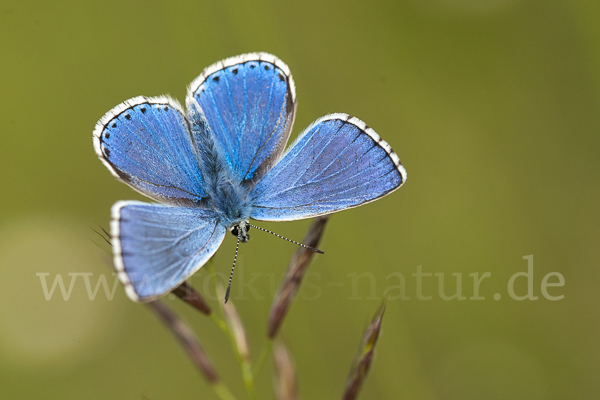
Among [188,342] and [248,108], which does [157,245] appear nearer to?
[188,342]

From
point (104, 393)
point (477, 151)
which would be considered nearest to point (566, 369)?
point (477, 151)

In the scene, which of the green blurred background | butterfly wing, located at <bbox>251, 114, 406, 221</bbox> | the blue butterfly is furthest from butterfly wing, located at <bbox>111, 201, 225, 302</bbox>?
the green blurred background

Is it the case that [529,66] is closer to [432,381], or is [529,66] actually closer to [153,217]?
[432,381]

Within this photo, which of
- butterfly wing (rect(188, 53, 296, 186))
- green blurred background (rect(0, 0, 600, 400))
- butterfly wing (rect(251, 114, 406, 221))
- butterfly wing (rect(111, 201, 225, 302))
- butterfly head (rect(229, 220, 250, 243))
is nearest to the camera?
butterfly wing (rect(111, 201, 225, 302))

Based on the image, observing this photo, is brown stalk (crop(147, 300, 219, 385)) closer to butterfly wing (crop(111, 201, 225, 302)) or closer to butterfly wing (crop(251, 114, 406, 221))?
butterfly wing (crop(111, 201, 225, 302))

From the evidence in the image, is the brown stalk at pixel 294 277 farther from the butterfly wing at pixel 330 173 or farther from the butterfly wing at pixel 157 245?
the butterfly wing at pixel 157 245
